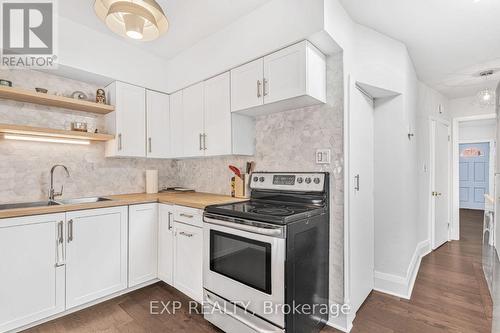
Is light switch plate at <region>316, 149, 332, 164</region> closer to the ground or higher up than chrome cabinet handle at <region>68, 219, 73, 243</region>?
higher up

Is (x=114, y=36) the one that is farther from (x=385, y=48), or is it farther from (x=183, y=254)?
(x=385, y=48)

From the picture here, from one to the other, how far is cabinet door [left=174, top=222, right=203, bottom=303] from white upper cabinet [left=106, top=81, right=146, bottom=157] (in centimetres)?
113

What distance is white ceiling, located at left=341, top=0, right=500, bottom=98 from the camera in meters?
1.95

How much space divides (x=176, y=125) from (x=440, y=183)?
4.29 m

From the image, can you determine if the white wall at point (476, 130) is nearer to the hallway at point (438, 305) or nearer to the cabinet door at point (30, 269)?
the hallway at point (438, 305)

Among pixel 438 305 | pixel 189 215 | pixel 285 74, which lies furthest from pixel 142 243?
pixel 438 305

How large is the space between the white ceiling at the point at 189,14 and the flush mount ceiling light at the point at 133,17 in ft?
2.12

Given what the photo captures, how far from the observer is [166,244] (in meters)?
2.46

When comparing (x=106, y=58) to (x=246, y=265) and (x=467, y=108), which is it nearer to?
(x=246, y=265)

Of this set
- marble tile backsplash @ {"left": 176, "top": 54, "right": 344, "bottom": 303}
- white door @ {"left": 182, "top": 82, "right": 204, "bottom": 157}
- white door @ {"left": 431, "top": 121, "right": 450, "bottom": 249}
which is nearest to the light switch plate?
marble tile backsplash @ {"left": 176, "top": 54, "right": 344, "bottom": 303}

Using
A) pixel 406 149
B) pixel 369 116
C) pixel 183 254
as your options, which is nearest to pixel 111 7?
pixel 183 254

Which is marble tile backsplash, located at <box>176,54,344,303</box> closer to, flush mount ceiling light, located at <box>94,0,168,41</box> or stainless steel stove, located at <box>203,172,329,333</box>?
stainless steel stove, located at <box>203,172,329,333</box>

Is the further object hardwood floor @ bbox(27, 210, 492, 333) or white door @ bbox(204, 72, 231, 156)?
white door @ bbox(204, 72, 231, 156)

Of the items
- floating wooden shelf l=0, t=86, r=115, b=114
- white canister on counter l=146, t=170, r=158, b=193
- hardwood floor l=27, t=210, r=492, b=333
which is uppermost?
floating wooden shelf l=0, t=86, r=115, b=114
